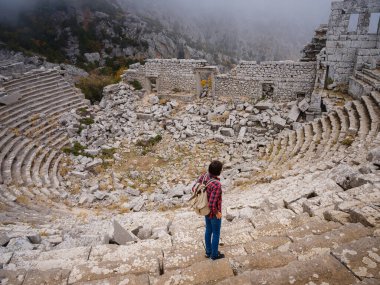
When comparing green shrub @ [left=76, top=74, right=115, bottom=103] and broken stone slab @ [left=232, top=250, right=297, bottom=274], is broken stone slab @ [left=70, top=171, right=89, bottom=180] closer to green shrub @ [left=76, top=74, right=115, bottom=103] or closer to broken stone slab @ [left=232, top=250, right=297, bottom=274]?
green shrub @ [left=76, top=74, right=115, bottom=103]

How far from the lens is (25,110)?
13.0 m

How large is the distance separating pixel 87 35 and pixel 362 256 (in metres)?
37.9

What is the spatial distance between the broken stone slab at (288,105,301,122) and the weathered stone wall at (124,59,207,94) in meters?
5.38

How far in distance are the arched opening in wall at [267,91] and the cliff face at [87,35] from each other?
68.7ft

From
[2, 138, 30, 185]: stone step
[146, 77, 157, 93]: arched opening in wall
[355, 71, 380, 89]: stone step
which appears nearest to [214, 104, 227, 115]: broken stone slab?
[146, 77, 157, 93]: arched opening in wall

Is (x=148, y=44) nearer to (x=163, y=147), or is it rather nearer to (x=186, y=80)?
(x=186, y=80)

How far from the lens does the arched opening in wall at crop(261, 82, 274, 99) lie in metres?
14.6

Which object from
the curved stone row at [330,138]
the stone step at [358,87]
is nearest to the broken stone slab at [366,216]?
the curved stone row at [330,138]

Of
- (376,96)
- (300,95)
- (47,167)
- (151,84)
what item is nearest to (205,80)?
(151,84)

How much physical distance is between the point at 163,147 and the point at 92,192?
3.93 meters

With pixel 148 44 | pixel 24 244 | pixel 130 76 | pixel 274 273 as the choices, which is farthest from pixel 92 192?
pixel 148 44

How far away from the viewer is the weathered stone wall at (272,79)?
13.8m

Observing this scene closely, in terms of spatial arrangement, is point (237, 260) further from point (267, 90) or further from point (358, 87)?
point (267, 90)

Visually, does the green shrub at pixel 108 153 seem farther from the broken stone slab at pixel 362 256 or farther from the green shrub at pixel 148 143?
the broken stone slab at pixel 362 256
